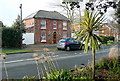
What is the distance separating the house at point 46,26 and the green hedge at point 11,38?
20.8 ft

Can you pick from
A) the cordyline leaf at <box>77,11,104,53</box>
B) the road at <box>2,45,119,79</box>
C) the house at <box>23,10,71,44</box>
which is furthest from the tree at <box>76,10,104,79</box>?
the house at <box>23,10,71,44</box>

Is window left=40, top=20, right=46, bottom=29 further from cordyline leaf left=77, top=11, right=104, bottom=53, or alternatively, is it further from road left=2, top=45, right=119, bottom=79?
cordyline leaf left=77, top=11, right=104, bottom=53

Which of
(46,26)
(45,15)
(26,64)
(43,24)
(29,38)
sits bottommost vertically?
(26,64)

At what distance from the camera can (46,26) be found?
29328 mm

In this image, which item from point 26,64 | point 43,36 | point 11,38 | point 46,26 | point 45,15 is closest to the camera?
point 26,64

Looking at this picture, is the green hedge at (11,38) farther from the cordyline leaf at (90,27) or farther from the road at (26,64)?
the cordyline leaf at (90,27)

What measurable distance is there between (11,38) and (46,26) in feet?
34.7

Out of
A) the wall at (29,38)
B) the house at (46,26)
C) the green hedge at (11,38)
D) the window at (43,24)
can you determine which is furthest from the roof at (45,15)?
the green hedge at (11,38)

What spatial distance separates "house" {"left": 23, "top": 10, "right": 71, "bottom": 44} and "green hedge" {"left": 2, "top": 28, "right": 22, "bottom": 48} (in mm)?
6339

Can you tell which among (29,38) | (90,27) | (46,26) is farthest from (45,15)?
(90,27)

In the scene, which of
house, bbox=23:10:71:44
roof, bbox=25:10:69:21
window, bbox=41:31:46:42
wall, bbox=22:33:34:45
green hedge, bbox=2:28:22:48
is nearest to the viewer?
green hedge, bbox=2:28:22:48

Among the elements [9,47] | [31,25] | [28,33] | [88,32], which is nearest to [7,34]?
[9,47]

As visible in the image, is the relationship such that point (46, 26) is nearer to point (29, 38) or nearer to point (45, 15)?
point (45, 15)

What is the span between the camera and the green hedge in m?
19.5
